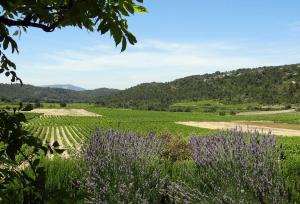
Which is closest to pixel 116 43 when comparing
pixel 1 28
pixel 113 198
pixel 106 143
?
pixel 1 28

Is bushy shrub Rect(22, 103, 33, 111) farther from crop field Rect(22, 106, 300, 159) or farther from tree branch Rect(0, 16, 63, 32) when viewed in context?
tree branch Rect(0, 16, 63, 32)

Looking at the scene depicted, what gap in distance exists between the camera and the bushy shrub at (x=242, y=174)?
5.12 metres

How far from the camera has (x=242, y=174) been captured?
5.91m

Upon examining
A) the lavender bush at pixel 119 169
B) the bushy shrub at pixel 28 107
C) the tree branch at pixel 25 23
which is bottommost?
the lavender bush at pixel 119 169

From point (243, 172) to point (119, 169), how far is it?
198 centimetres

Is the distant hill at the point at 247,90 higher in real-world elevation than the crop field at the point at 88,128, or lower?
higher

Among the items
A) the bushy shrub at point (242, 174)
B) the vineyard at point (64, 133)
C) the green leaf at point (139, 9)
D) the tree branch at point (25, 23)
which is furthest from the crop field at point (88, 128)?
the bushy shrub at point (242, 174)

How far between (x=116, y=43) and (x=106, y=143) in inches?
237

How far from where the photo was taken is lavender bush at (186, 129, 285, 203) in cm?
511

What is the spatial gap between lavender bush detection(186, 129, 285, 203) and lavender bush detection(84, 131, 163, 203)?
905mm

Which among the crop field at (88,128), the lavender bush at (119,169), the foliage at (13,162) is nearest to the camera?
the foliage at (13,162)

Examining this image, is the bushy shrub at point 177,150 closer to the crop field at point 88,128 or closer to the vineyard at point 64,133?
the crop field at point 88,128

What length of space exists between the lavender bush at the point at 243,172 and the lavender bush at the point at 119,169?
905 mm

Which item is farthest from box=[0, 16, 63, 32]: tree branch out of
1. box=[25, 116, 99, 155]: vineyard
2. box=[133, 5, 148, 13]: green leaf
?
box=[25, 116, 99, 155]: vineyard
